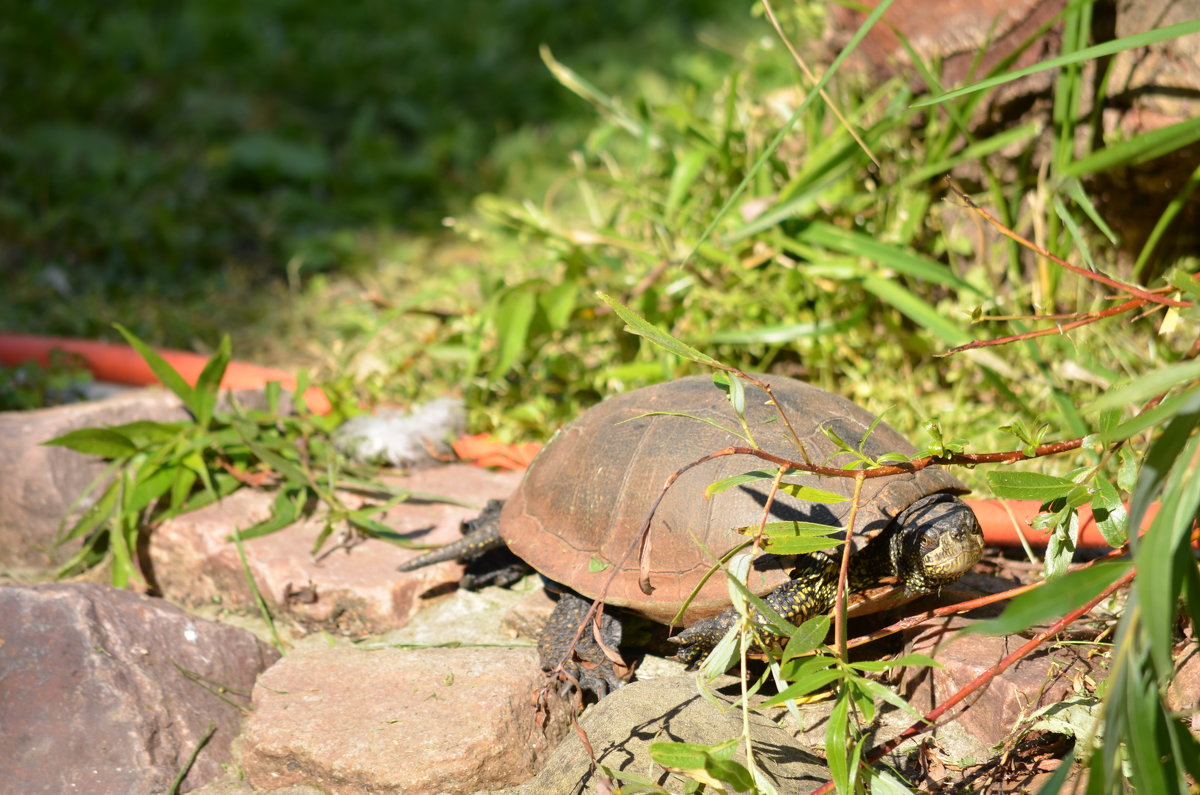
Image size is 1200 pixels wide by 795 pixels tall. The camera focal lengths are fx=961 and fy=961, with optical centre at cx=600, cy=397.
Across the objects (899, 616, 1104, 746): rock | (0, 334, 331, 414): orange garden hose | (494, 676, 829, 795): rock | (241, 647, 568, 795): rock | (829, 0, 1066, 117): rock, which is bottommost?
(0, 334, 331, 414): orange garden hose

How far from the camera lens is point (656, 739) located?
1811mm

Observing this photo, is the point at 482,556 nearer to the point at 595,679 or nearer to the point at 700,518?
the point at 595,679

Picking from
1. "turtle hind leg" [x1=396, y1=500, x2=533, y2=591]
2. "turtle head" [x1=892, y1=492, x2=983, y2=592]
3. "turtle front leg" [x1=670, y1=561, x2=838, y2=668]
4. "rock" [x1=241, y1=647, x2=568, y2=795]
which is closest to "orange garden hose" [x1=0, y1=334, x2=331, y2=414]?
"turtle hind leg" [x1=396, y1=500, x2=533, y2=591]

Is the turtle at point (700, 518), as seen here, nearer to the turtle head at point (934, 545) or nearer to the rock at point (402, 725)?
the turtle head at point (934, 545)

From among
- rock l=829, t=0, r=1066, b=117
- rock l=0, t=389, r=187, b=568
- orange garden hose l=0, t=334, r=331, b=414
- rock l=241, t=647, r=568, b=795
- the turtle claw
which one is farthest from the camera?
orange garden hose l=0, t=334, r=331, b=414

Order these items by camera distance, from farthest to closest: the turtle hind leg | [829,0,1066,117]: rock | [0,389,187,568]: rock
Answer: [829,0,1066,117]: rock
[0,389,187,568]: rock
the turtle hind leg

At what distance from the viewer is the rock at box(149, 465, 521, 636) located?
101 inches

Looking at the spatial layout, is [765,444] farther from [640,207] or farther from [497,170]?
[497,170]

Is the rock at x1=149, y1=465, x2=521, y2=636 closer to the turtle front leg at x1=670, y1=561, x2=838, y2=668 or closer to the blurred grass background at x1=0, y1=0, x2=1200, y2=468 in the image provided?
the blurred grass background at x1=0, y1=0, x2=1200, y2=468

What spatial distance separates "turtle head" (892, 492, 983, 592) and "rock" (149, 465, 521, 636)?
1225 millimetres

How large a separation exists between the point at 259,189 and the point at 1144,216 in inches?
177

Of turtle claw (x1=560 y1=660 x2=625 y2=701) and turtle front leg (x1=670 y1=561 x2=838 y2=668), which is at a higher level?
turtle front leg (x1=670 y1=561 x2=838 y2=668)

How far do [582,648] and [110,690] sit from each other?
1044mm

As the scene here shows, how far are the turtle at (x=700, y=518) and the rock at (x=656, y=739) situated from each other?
0.18 meters
